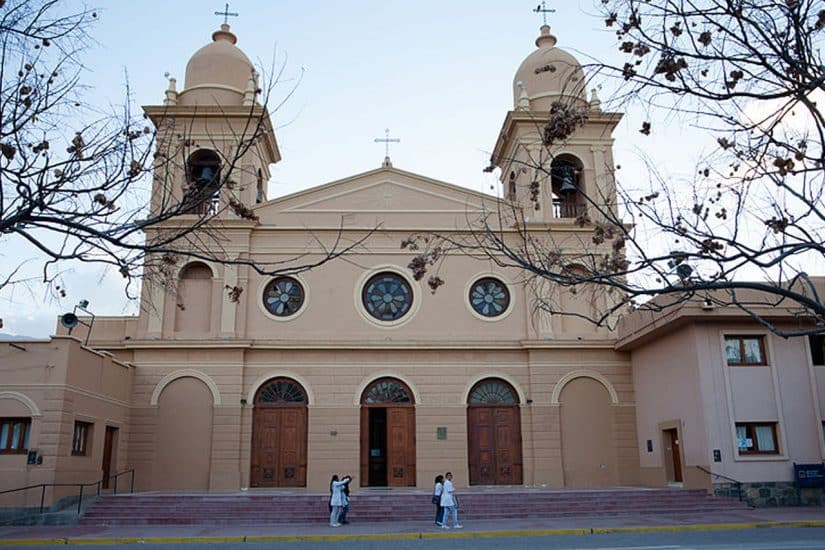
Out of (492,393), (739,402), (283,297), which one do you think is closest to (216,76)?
(283,297)

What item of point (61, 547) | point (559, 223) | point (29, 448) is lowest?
point (61, 547)

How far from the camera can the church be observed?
2359 centimetres

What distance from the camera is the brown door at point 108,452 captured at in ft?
77.0

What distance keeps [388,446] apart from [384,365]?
8.53 feet

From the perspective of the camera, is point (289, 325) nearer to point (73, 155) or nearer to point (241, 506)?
point (241, 506)

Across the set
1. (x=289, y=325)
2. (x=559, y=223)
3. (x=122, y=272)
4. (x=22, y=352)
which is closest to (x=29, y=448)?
(x=22, y=352)

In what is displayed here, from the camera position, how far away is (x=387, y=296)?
26453mm

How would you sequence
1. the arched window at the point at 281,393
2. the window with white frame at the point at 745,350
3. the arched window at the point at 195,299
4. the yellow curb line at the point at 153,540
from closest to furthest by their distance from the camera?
the yellow curb line at the point at 153,540 → the window with white frame at the point at 745,350 → the arched window at the point at 281,393 → the arched window at the point at 195,299

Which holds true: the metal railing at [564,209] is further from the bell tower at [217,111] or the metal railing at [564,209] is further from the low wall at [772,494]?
the low wall at [772,494]

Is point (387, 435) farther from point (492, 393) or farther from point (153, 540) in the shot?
point (153, 540)

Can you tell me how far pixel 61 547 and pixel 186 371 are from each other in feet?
32.4

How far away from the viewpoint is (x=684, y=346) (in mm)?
22422

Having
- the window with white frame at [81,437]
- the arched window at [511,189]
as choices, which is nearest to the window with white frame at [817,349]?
the arched window at [511,189]

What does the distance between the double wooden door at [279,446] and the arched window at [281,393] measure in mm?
198
